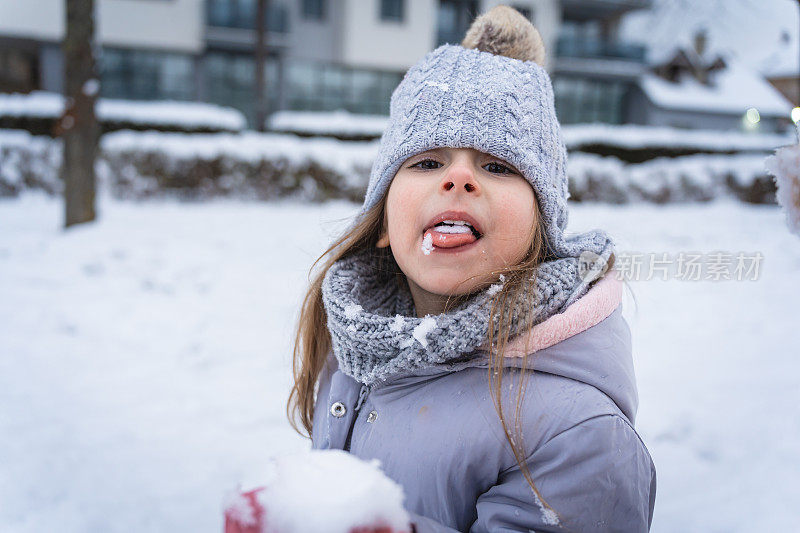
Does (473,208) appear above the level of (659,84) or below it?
below

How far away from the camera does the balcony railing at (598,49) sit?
20.8 meters

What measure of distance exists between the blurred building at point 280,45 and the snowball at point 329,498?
15.9m

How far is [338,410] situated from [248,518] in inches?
21.6

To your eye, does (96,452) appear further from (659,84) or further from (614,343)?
(659,84)

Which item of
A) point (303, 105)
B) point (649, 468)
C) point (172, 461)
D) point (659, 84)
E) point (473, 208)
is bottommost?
point (172, 461)

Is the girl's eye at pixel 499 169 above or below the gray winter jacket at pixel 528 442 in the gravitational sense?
above

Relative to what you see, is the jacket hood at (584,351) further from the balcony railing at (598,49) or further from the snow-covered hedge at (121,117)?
the balcony railing at (598,49)

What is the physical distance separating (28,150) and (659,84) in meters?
18.9

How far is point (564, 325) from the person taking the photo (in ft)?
3.63

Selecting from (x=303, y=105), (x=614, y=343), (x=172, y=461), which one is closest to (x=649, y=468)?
(x=614, y=343)

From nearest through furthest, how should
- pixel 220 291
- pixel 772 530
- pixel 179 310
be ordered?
1. pixel 772 530
2. pixel 179 310
3. pixel 220 291

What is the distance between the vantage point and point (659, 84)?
20.1 m

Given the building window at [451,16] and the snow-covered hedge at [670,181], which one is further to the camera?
the building window at [451,16]

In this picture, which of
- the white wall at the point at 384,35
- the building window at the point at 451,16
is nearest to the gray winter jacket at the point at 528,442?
the white wall at the point at 384,35
